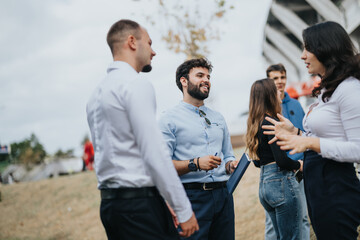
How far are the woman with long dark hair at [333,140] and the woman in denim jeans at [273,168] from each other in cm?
90

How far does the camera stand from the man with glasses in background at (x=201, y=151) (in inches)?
120

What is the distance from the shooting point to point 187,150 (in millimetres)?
3266

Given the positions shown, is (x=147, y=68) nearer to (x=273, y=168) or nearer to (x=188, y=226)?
(x=188, y=226)

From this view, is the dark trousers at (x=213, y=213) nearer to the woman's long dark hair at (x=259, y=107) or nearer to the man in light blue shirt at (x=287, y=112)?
the woman's long dark hair at (x=259, y=107)

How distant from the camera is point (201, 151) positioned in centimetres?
326

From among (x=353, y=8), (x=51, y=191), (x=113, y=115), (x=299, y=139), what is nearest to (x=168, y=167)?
(x=113, y=115)

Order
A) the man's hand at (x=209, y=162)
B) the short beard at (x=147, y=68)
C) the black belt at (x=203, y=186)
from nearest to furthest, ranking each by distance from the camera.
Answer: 1. the short beard at (x=147, y=68)
2. the man's hand at (x=209, y=162)
3. the black belt at (x=203, y=186)

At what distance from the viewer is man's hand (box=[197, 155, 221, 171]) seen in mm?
2928

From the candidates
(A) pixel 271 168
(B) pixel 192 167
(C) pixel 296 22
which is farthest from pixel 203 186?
(C) pixel 296 22

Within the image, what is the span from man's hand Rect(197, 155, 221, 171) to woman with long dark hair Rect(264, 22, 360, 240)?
0.71 meters

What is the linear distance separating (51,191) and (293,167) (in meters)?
14.3

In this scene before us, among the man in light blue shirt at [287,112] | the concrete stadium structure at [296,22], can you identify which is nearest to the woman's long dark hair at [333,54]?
the man in light blue shirt at [287,112]

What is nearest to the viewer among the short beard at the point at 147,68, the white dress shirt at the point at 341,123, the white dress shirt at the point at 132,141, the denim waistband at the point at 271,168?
the white dress shirt at the point at 132,141

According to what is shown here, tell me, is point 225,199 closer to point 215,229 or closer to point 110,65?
point 215,229
